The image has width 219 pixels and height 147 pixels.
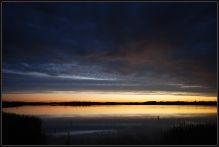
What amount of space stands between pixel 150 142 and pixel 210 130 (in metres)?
6.24

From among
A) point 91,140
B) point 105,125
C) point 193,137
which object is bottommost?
point 91,140

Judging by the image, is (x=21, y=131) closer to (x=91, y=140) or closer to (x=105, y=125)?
(x=91, y=140)

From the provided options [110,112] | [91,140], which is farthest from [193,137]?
[110,112]

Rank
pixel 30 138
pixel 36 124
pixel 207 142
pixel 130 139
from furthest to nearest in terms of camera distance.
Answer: pixel 36 124 < pixel 130 139 < pixel 30 138 < pixel 207 142

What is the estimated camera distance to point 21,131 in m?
23.0

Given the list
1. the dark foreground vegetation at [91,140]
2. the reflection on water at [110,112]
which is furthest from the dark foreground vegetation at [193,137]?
the reflection on water at [110,112]

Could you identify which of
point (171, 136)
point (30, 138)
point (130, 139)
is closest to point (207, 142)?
point (171, 136)

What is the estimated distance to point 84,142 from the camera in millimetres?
22812

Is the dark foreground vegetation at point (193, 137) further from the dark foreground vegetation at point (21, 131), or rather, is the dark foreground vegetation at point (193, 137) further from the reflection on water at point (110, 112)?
the reflection on water at point (110, 112)

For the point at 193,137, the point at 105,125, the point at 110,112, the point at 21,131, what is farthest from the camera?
the point at 110,112

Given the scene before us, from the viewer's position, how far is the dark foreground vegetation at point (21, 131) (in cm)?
2069

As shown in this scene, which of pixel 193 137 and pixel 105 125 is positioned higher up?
pixel 193 137

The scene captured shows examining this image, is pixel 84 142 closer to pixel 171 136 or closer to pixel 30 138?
pixel 30 138

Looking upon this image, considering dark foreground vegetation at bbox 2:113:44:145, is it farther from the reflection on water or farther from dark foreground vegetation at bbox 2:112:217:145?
the reflection on water
